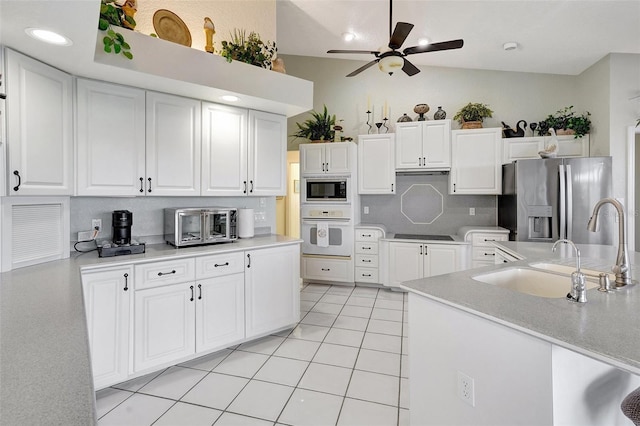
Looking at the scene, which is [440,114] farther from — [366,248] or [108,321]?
[108,321]

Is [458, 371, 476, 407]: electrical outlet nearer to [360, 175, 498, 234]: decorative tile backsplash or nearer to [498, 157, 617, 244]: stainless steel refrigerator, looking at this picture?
[498, 157, 617, 244]: stainless steel refrigerator

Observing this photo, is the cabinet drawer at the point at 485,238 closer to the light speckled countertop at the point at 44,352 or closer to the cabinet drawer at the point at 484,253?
the cabinet drawer at the point at 484,253

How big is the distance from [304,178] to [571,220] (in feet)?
11.0

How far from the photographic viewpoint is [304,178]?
4.72 metres

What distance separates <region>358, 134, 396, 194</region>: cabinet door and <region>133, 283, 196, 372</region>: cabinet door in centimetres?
297

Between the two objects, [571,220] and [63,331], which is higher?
[571,220]

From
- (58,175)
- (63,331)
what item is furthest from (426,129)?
(63,331)

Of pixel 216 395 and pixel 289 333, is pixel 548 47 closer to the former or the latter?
pixel 289 333

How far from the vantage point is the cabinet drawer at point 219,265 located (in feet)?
8.07

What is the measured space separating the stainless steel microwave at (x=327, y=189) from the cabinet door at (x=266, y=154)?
4.14 feet

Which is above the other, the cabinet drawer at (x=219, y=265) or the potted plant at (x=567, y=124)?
the potted plant at (x=567, y=124)

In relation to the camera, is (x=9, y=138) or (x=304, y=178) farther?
(x=304, y=178)

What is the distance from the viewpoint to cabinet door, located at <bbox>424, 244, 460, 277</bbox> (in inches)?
159

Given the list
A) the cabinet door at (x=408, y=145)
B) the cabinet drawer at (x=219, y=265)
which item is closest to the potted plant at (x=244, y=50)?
the cabinet drawer at (x=219, y=265)
